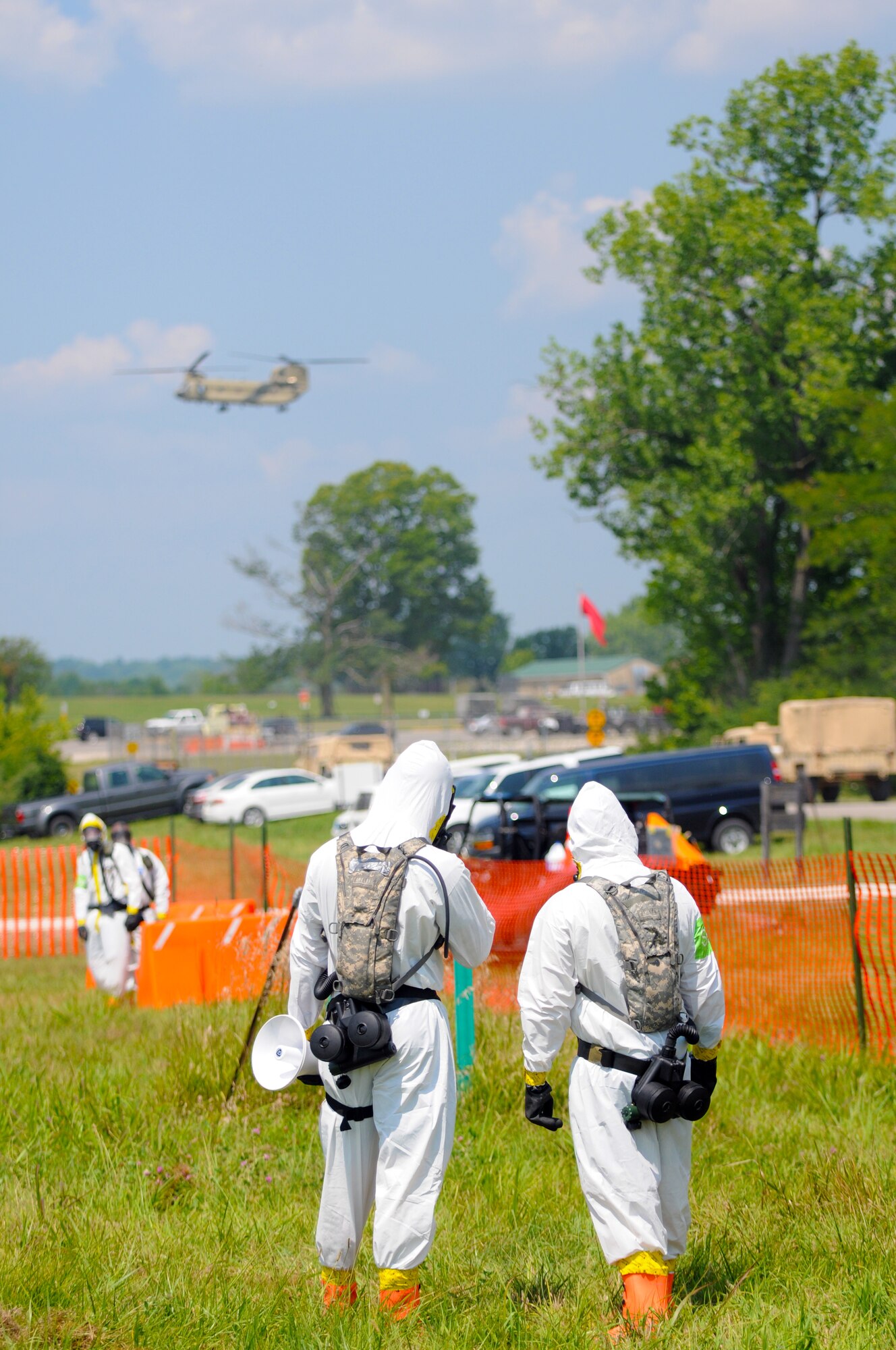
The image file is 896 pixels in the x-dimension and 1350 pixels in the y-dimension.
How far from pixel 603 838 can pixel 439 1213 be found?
204 cm

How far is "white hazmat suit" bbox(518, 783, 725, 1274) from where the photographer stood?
4.05 metres

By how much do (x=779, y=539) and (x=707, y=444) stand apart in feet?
13.6

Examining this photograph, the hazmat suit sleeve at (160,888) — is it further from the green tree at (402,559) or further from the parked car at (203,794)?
the green tree at (402,559)

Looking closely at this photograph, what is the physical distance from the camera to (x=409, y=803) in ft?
14.1

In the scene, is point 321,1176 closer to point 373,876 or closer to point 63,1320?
point 63,1320

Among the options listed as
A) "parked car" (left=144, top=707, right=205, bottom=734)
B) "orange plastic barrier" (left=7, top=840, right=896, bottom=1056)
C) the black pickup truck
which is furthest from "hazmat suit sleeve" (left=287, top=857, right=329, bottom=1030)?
"parked car" (left=144, top=707, right=205, bottom=734)

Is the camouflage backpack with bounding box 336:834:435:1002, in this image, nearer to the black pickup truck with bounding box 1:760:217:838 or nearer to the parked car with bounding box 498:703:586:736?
the black pickup truck with bounding box 1:760:217:838

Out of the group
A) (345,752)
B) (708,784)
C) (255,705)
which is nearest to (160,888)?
(708,784)

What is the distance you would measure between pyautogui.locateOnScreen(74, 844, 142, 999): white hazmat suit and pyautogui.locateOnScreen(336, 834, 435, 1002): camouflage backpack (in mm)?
7315

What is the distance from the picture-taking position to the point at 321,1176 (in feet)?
19.6

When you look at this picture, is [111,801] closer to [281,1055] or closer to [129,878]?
[129,878]

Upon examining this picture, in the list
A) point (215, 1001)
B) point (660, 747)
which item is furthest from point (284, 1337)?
point (660, 747)

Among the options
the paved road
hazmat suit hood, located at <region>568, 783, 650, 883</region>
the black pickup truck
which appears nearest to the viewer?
hazmat suit hood, located at <region>568, 783, 650, 883</region>

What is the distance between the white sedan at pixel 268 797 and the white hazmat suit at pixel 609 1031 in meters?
26.8
